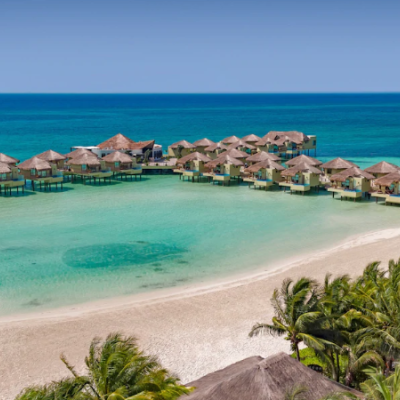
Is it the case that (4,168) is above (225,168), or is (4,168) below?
below

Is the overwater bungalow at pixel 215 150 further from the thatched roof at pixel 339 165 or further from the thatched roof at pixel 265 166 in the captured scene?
the thatched roof at pixel 339 165

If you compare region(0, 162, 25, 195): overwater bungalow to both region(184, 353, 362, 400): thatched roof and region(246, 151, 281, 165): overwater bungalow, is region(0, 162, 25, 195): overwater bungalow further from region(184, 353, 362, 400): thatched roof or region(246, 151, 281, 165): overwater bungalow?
region(184, 353, 362, 400): thatched roof

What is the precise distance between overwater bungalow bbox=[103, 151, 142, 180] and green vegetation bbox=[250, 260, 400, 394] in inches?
1365

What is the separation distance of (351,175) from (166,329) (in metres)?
23.8

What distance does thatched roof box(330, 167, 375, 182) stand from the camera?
3697cm

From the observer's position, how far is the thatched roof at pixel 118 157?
4672 cm

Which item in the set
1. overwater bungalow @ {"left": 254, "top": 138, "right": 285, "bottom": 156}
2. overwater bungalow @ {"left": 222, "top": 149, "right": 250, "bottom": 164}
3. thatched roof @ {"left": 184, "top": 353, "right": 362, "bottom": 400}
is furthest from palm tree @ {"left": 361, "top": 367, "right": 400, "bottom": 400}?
overwater bungalow @ {"left": 254, "top": 138, "right": 285, "bottom": 156}

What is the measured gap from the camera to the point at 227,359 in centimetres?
1550

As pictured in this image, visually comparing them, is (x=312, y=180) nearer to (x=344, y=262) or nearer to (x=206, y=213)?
(x=206, y=213)

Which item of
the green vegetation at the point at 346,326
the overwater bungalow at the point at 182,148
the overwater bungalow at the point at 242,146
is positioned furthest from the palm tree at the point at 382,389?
the overwater bungalow at the point at 182,148

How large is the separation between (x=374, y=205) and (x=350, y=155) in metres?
28.0

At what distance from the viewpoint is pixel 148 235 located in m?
29.3

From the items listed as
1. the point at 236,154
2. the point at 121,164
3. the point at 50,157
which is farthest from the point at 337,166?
the point at 50,157

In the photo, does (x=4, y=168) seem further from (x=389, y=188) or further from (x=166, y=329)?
(x=389, y=188)
